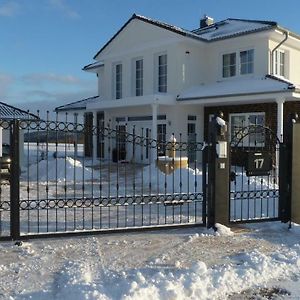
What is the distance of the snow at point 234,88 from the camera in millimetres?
16500

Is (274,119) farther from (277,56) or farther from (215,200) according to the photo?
(215,200)

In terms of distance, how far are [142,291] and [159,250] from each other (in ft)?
6.32

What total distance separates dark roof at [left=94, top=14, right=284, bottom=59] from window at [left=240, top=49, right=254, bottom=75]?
966mm

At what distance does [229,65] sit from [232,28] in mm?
2148

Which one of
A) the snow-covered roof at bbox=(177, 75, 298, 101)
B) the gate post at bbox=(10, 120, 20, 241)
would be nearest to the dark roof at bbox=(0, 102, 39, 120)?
the snow-covered roof at bbox=(177, 75, 298, 101)

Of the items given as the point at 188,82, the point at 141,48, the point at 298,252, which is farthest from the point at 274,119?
the point at 298,252

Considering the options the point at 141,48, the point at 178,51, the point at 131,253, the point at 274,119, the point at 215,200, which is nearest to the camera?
the point at 131,253

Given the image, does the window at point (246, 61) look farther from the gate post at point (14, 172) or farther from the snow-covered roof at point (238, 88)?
the gate post at point (14, 172)

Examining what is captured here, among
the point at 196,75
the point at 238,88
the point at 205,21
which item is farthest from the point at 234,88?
the point at 205,21

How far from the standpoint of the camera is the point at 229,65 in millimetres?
20188

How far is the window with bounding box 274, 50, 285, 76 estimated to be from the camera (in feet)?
63.6

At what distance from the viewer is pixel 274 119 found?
730 inches

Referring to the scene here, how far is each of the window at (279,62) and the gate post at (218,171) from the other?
13014 mm

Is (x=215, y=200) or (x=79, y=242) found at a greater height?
(x=215, y=200)
